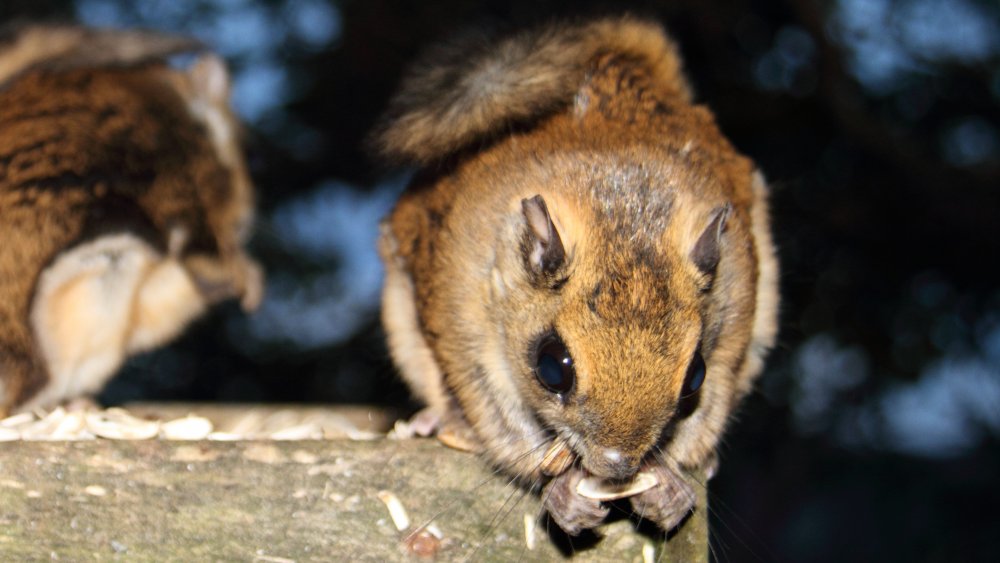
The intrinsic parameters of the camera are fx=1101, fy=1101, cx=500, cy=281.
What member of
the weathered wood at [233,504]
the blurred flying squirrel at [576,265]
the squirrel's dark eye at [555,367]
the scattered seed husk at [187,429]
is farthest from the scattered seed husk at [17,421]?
the squirrel's dark eye at [555,367]

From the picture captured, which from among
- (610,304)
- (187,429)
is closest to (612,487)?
(610,304)

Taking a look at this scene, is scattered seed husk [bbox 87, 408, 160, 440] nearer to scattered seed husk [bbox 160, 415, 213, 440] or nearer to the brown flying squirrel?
scattered seed husk [bbox 160, 415, 213, 440]

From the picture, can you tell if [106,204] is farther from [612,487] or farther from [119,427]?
[612,487]

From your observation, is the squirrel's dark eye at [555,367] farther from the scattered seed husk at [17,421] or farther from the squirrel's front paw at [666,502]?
the scattered seed husk at [17,421]

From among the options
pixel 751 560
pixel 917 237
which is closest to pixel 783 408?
pixel 917 237

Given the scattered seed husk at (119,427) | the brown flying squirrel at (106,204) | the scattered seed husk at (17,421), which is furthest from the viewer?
the brown flying squirrel at (106,204)

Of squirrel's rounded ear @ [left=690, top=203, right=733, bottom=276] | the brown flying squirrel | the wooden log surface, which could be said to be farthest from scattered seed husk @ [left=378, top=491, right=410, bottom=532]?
the brown flying squirrel
